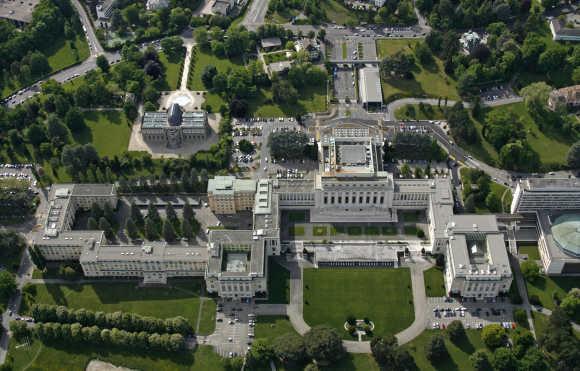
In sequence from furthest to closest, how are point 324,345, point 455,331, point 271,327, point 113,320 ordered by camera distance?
1. point 271,327
2. point 113,320
3. point 455,331
4. point 324,345

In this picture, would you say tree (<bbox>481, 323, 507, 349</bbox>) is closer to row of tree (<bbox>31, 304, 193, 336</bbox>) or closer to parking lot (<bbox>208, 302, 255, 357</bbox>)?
parking lot (<bbox>208, 302, 255, 357</bbox>)

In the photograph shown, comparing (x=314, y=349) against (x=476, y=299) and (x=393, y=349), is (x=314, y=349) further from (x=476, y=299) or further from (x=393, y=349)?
(x=476, y=299)

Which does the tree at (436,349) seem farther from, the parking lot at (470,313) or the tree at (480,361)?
the parking lot at (470,313)

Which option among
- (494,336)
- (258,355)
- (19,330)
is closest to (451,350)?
(494,336)

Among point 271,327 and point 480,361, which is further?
point 271,327

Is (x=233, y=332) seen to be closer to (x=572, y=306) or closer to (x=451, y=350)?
(x=451, y=350)

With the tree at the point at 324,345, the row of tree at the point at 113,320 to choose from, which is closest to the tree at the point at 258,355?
the tree at the point at 324,345

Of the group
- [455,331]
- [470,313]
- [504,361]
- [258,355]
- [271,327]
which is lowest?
[504,361]
